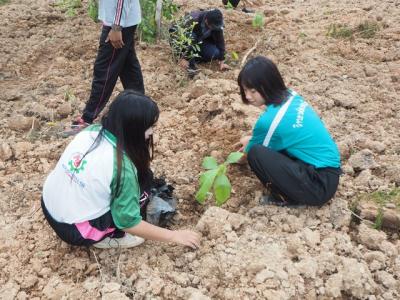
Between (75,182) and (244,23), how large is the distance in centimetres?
367

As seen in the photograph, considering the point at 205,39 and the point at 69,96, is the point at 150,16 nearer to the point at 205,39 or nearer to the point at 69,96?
the point at 205,39

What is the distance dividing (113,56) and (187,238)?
5.17ft

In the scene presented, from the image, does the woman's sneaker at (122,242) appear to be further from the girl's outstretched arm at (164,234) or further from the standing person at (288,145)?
the standing person at (288,145)

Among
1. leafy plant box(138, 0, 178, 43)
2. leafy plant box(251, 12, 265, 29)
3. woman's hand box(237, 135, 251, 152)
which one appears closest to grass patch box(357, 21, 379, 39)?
leafy plant box(251, 12, 265, 29)

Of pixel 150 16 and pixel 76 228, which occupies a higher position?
pixel 150 16

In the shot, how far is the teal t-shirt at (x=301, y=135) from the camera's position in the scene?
2377 mm

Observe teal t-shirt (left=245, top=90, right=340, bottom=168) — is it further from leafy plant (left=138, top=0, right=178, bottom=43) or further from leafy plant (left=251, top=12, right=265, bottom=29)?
leafy plant (left=251, top=12, right=265, bottom=29)

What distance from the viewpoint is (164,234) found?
2.06 m

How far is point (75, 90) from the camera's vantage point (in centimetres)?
377

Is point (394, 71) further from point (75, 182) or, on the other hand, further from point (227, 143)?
point (75, 182)

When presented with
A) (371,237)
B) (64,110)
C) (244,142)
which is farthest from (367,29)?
(64,110)

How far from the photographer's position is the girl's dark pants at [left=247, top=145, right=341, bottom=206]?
2381mm

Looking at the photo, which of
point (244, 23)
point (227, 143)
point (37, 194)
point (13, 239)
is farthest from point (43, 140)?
point (244, 23)

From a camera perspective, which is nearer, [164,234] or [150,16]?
[164,234]
